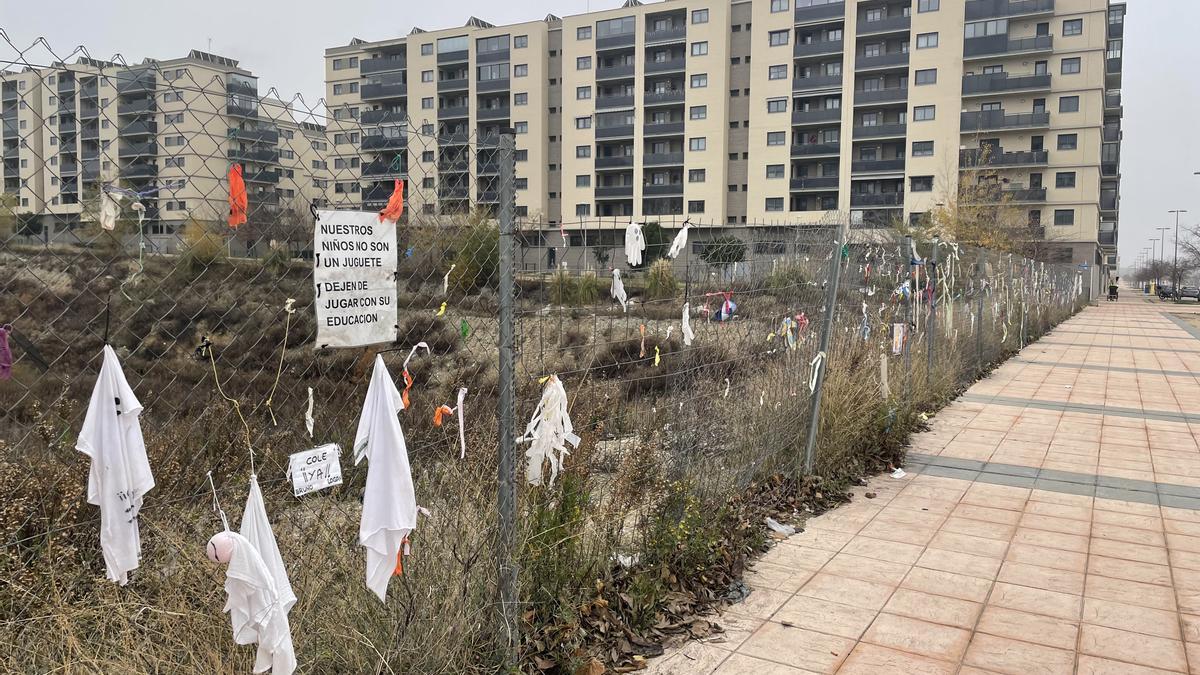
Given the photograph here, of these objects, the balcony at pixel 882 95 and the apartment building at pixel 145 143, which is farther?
the balcony at pixel 882 95

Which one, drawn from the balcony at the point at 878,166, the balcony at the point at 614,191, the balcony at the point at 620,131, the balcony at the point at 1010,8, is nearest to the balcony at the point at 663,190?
the balcony at the point at 614,191

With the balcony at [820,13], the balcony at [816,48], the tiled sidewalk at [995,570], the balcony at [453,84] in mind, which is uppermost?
the balcony at [820,13]

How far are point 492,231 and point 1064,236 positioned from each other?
5991 cm

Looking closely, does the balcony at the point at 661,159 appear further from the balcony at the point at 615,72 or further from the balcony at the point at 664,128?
the balcony at the point at 615,72

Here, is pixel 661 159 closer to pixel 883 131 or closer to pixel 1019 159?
pixel 883 131

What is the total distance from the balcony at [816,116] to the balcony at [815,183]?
3728 mm

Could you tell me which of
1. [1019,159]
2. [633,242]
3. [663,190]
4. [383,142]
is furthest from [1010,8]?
[383,142]

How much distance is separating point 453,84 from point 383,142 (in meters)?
66.6

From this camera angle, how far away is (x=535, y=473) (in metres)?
3.72

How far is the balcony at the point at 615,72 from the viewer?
60969 mm

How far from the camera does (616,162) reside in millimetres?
61625

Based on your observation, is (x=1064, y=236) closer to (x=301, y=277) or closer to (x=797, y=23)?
(x=797, y=23)

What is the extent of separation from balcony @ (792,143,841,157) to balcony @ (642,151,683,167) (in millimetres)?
8040

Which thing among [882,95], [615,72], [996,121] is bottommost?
[996,121]
